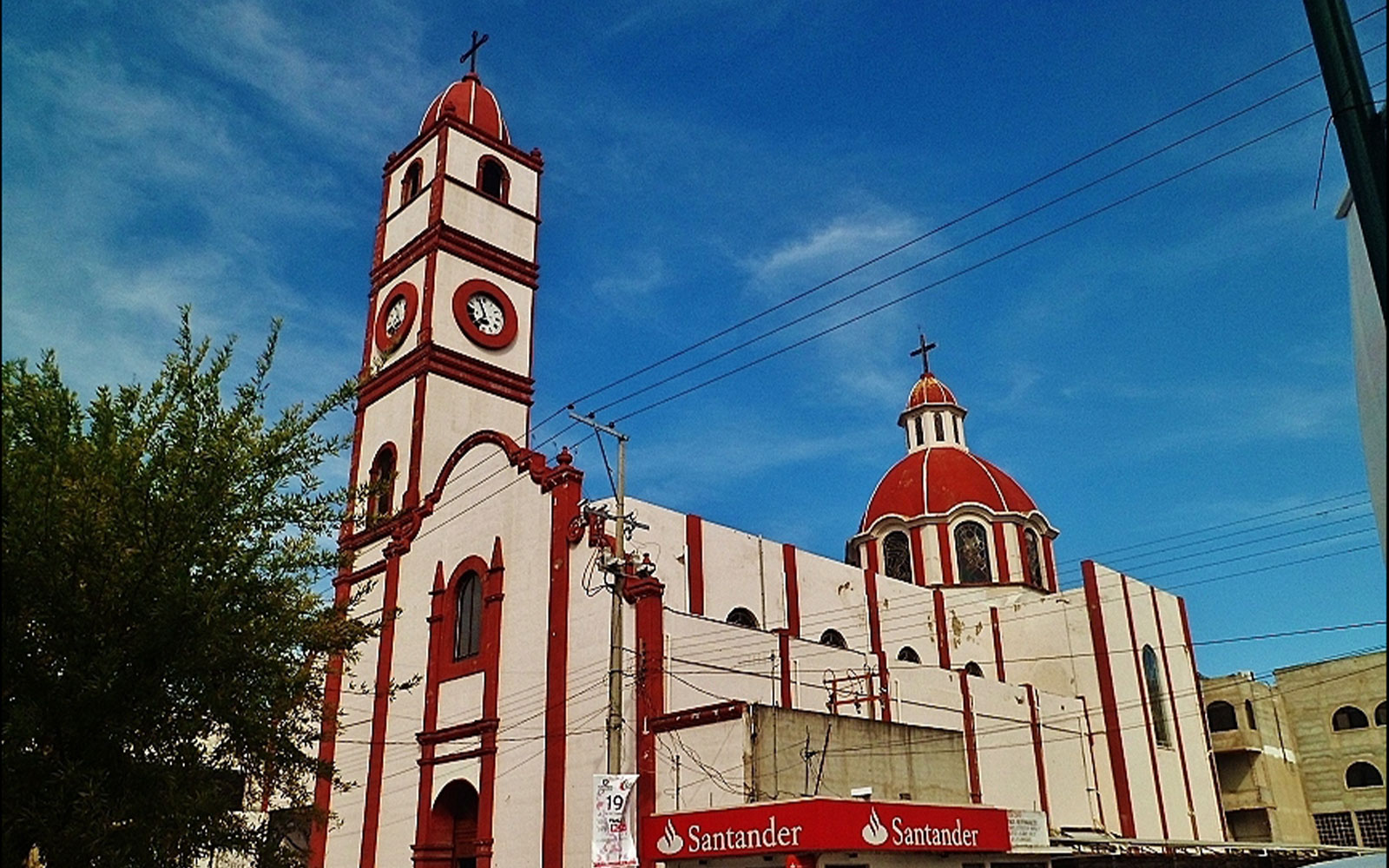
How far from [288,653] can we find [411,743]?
17.1 meters

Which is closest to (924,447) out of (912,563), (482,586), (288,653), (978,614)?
(912,563)

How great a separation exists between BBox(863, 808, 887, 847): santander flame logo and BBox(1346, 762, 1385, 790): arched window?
104 ft

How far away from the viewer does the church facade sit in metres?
20.4

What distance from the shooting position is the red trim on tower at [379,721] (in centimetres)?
2656

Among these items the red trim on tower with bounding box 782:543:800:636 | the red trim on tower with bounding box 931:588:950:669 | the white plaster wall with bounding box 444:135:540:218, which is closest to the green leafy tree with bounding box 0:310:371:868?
the red trim on tower with bounding box 782:543:800:636

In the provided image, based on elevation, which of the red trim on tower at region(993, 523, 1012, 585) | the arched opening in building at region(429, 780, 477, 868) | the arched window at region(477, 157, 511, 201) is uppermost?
the arched window at region(477, 157, 511, 201)

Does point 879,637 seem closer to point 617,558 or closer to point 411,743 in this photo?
point 411,743

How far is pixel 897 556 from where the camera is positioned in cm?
4300

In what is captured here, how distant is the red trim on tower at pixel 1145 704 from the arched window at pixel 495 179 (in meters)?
24.1

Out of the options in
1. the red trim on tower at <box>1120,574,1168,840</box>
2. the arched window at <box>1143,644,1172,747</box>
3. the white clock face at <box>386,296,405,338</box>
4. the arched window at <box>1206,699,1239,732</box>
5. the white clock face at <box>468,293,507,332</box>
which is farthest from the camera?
the arched window at <box>1206,699,1239,732</box>

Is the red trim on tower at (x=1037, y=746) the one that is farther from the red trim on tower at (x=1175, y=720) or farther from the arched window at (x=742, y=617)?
the arched window at (x=742, y=617)

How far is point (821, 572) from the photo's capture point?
3238cm

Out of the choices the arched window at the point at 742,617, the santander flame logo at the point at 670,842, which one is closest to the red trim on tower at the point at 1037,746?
the arched window at the point at 742,617

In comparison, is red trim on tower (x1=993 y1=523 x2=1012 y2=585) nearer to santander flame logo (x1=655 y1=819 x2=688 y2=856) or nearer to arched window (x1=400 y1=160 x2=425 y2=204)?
arched window (x1=400 y1=160 x2=425 y2=204)
